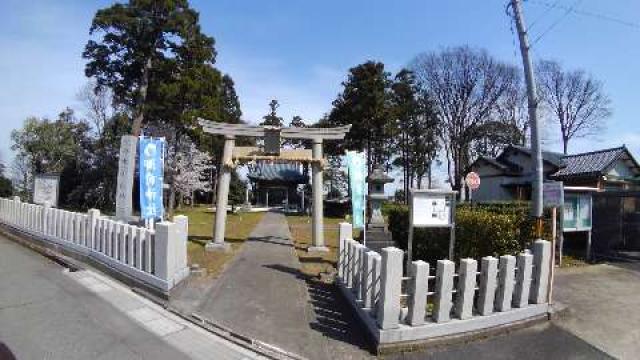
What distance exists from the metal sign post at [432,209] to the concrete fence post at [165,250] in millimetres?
3820

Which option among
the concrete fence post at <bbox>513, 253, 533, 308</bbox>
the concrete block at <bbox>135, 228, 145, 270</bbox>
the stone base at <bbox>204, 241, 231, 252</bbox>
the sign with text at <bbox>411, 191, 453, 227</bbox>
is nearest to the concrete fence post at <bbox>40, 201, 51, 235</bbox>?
the stone base at <bbox>204, 241, 231, 252</bbox>

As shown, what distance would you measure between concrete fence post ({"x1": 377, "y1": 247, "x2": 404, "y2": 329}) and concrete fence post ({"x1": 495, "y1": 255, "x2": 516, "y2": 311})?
1775mm

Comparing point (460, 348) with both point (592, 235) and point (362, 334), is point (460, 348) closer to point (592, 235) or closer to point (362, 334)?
point (362, 334)

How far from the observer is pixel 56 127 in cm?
3875

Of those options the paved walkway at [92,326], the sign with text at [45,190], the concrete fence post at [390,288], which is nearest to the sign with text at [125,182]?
the paved walkway at [92,326]

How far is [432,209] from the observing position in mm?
8273

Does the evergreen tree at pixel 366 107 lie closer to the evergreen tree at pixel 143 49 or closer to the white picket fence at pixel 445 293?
the evergreen tree at pixel 143 49

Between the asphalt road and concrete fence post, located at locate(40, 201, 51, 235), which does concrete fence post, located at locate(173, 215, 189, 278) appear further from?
concrete fence post, located at locate(40, 201, 51, 235)

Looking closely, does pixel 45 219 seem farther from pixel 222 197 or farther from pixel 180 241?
pixel 180 241

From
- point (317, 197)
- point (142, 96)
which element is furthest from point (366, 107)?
point (317, 197)

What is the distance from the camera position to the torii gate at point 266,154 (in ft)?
44.4

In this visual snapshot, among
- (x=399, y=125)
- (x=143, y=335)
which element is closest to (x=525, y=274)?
(x=143, y=335)

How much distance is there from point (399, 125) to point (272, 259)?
1042 inches

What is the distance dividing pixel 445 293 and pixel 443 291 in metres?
0.05
